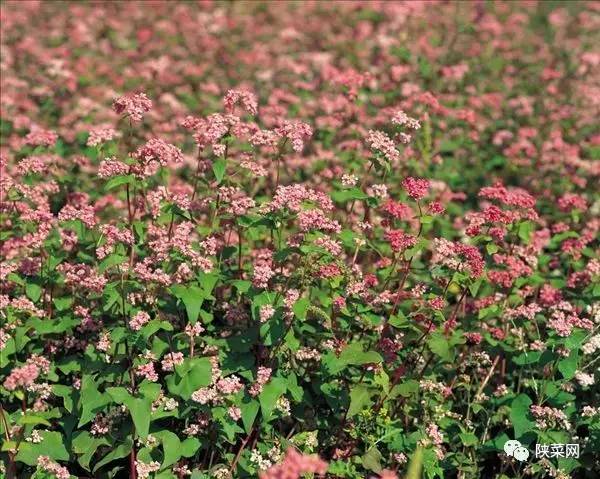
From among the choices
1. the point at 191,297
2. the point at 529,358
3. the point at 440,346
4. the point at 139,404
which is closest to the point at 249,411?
the point at 139,404

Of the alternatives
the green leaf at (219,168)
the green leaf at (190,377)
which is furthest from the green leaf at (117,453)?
the green leaf at (219,168)

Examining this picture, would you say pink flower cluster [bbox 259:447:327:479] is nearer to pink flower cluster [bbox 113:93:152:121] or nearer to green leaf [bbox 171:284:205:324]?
green leaf [bbox 171:284:205:324]

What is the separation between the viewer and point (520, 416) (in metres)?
4.84

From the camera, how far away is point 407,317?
495 cm

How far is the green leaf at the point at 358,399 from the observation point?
4559mm

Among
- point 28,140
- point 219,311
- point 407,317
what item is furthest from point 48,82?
point 407,317

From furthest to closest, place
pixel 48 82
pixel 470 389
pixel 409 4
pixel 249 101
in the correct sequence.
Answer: pixel 409 4
pixel 48 82
pixel 470 389
pixel 249 101

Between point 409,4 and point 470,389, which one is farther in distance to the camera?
point 409,4

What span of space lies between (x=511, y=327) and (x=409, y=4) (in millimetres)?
6152

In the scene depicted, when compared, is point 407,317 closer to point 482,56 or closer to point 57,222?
point 57,222

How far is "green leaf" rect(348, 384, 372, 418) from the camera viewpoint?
4.56m

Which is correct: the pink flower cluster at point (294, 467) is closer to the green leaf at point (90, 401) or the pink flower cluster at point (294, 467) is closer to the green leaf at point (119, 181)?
the green leaf at point (90, 401)

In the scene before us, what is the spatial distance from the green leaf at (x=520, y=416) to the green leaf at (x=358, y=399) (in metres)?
0.88

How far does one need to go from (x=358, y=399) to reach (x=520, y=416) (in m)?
1.00
